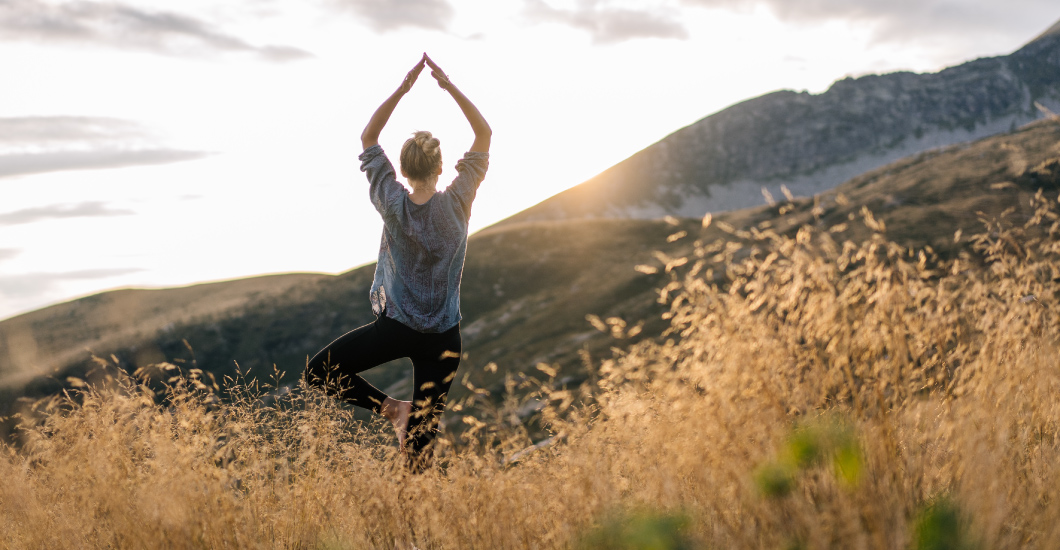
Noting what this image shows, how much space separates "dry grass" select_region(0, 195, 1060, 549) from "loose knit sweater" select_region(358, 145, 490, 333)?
2.24 feet

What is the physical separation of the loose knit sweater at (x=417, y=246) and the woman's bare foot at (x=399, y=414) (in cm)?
61

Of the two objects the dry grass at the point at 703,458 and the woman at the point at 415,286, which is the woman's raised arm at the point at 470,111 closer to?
the woman at the point at 415,286

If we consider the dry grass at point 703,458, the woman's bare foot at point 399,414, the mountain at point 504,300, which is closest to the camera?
the dry grass at point 703,458

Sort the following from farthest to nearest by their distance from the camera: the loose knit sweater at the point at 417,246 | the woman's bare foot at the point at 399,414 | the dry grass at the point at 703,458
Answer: the woman's bare foot at the point at 399,414
the loose knit sweater at the point at 417,246
the dry grass at the point at 703,458

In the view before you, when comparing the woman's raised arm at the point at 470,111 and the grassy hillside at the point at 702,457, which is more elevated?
the woman's raised arm at the point at 470,111

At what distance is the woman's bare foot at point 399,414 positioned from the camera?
4172mm

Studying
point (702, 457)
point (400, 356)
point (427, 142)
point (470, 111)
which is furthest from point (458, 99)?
point (702, 457)

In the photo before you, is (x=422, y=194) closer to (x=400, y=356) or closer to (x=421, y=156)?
(x=421, y=156)

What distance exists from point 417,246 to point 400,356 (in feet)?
2.42

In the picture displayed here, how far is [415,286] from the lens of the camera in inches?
161

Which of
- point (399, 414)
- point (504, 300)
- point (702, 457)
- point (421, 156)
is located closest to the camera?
point (702, 457)

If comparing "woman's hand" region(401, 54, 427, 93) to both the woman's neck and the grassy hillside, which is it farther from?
the grassy hillside

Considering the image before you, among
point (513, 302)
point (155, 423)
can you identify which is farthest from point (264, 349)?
point (155, 423)

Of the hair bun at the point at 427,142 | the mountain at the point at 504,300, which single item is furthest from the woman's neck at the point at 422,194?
the mountain at the point at 504,300
